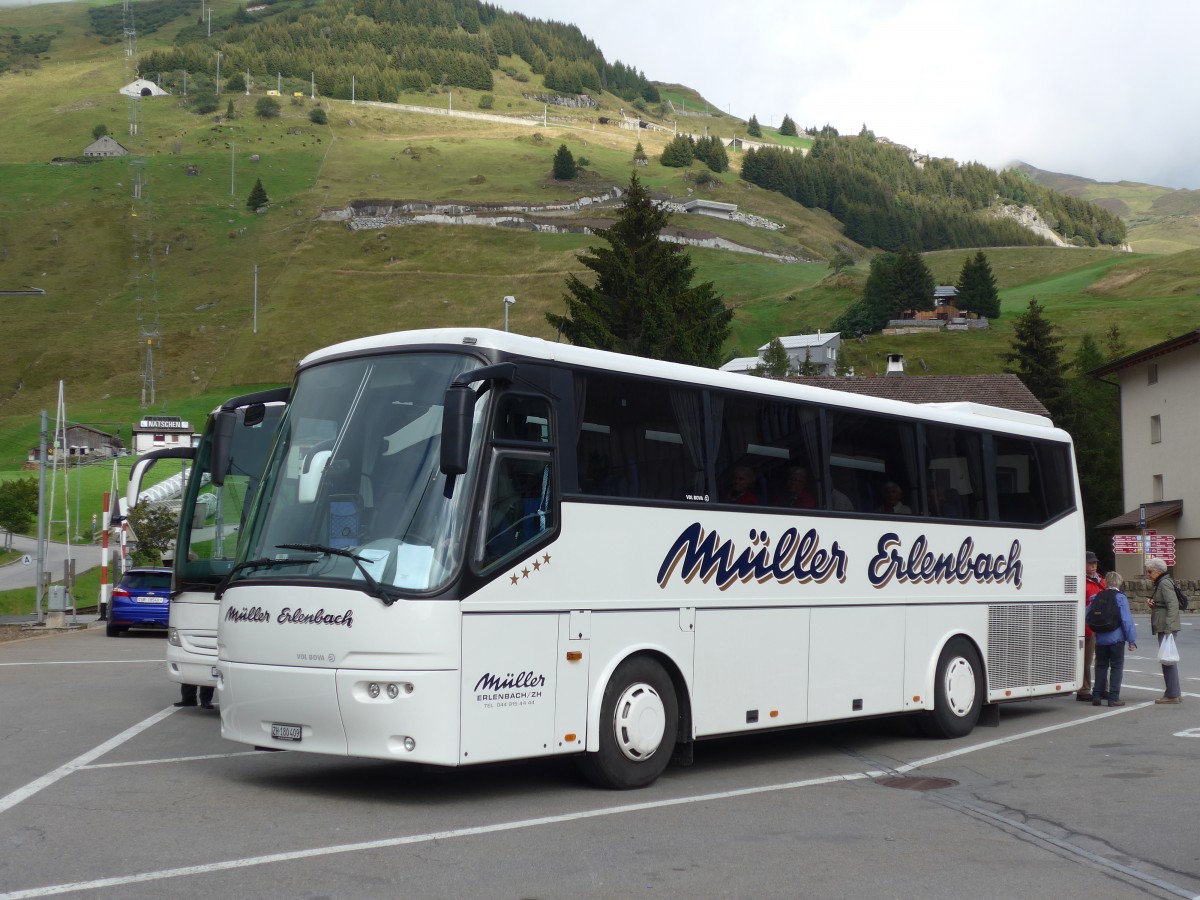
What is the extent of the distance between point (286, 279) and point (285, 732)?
490 ft

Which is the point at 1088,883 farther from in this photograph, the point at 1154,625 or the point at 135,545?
the point at 135,545

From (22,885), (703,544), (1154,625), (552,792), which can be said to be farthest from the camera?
(1154,625)

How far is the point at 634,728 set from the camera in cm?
986

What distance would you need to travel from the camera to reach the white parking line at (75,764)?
915 cm

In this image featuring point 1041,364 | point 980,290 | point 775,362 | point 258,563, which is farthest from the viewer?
point 980,290

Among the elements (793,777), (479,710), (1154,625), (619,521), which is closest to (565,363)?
(619,521)

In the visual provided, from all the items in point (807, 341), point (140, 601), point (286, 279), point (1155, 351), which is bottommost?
point (140, 601)

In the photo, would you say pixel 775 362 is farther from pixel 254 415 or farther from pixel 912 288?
pixel 254 415

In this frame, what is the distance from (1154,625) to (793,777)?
773 centimetres

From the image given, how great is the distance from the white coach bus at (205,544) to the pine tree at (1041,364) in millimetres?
78484

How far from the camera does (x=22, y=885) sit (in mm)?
6488

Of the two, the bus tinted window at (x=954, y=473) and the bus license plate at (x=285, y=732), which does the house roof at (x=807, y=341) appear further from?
the bus license plate at (x=285, y=732)

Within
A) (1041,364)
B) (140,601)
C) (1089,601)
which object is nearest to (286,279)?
(1041,364)

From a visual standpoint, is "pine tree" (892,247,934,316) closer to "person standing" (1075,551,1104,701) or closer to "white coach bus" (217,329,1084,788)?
"person standing" (1075,551,1104,701)
